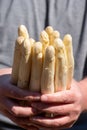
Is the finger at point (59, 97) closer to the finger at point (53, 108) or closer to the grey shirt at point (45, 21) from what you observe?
the finger at point (53, 108)

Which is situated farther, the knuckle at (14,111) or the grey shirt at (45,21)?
the grey shirt at (45,21)

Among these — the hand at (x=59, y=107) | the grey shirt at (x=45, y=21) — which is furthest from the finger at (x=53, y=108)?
the grey shirt at (x=45, y=21)

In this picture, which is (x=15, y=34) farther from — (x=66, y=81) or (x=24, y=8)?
(x=66, y=81)

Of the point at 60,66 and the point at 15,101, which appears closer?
the point at 60,66

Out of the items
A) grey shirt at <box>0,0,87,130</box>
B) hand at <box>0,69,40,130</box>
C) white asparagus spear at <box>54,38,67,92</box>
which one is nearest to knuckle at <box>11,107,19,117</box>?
hand at <box>0,69,40,130</box>

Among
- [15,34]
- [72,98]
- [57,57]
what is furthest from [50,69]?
[15,34]

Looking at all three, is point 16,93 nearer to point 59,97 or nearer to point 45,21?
point 59,97

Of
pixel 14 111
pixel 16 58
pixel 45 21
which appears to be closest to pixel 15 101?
pixel 14 111
